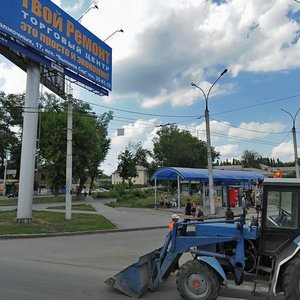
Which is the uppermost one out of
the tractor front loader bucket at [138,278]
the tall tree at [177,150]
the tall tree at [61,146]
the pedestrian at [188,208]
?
the tall tree at [177,150]

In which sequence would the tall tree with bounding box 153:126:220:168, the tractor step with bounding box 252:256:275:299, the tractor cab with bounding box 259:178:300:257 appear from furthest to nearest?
the tall tree with bounding box 153:126:220:168
the tractor cab with bounding box 259:178:300:257
the tractor step with bounding box 252:256:275:299

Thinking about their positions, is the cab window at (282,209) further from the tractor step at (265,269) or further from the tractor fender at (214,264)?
the tractor fender at (214,264)

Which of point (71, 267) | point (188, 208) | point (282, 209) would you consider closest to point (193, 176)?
point (188, 208)

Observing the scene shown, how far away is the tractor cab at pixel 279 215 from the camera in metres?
6.49

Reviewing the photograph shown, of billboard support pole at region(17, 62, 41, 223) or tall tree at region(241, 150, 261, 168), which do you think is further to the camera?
tall tree at region(241, 150, 261, 168)

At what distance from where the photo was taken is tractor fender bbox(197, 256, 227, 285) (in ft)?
21.6

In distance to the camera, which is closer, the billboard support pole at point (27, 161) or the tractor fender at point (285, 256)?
the tractor fender at point (285, 256)

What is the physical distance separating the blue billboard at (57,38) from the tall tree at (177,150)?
244 feet

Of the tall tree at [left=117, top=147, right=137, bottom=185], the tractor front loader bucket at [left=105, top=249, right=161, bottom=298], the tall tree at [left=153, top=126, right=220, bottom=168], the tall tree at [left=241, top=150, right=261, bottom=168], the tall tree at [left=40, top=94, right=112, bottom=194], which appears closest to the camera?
the tractor front loader bucket at [left=105, top=249, right=161, bottom=298]

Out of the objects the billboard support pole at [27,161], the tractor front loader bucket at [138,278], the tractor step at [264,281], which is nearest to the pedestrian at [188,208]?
the billboard support pole at [27,161]

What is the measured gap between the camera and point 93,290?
733 centimetres

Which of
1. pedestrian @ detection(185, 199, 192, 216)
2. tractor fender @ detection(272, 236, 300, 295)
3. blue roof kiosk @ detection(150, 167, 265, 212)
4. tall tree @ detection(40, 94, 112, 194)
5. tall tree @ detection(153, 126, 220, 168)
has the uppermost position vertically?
tall tree @ detection(153, 126, 220, 168)

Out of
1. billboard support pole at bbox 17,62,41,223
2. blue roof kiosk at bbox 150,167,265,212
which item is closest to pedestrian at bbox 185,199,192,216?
blue roof kiosk at bbox 150,167,265,212

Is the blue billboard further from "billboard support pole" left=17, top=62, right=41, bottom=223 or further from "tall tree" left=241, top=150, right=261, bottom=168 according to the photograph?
"tall tree" left=241, top=150, right=261, bottom=168
